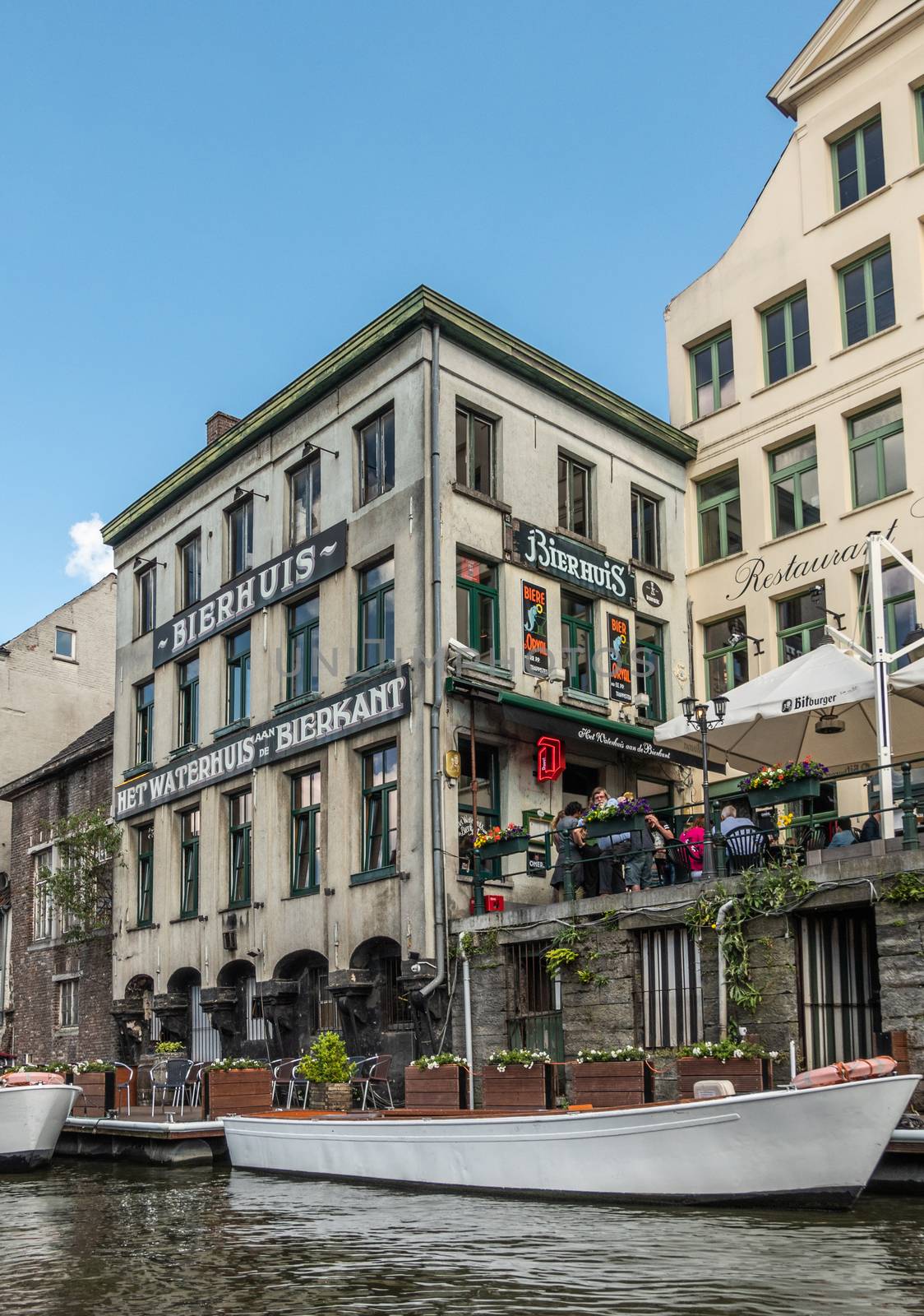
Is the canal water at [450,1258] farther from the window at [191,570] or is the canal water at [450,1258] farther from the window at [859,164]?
the window at [859,164]

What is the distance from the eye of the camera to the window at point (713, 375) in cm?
2798

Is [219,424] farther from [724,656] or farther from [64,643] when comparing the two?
[724,656]

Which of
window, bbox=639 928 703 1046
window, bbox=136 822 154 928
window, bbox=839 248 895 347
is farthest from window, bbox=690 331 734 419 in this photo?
window, bbox=136 822 154 928

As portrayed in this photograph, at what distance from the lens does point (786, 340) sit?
88.0 ft

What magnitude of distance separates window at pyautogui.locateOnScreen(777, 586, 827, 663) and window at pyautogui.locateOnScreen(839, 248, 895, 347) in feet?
15.3

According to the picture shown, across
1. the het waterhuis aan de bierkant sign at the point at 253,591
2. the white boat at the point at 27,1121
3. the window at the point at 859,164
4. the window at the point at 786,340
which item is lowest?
the white boat at the point at 27,1121

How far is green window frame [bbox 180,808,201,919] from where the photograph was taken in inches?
1107

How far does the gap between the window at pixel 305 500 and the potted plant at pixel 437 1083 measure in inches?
438

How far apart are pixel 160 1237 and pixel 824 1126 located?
238 inches

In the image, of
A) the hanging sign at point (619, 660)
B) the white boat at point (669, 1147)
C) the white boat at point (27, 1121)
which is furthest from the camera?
the hanging sign at point (619, 660)

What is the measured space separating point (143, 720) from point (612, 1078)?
17.8 meters

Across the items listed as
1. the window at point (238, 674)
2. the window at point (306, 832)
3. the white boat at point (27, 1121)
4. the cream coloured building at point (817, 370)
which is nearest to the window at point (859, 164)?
the cream coloured building at point (817, 370)

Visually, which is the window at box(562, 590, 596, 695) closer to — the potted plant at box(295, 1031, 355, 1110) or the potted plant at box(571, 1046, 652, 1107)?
the potted plant at box(295, 1031, 355, 1110)

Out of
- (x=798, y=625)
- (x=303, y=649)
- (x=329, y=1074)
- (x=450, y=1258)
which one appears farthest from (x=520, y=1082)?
(x=798, y=625)
